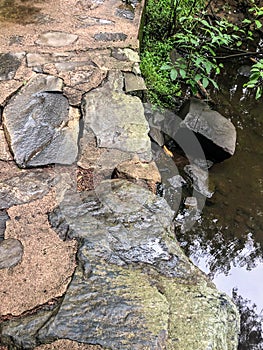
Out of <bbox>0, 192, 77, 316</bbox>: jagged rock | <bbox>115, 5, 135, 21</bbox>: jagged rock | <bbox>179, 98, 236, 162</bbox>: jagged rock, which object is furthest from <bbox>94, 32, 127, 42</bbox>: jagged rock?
<bbox>0, 192, 77, 316</bbox>: jagged rock

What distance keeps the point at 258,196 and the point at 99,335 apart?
2.48 metres

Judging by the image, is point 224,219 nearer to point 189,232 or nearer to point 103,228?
point 189,232

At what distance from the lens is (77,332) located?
142 cm

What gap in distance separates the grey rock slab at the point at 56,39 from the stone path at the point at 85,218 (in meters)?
0.02

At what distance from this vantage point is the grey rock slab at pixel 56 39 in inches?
126

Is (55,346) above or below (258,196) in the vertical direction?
above

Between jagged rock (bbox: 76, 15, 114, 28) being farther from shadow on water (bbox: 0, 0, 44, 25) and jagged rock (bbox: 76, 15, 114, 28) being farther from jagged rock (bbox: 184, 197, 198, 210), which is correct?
jagged rock (bbox: 184, 197, 198, 210)

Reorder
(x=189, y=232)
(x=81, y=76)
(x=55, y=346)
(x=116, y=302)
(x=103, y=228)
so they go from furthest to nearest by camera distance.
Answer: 1. (x=189, y=232)
2. (x=81, y=76)
3. (x=103, y=228)
4. (x=116, y=302)
5. (x=55, y=346)

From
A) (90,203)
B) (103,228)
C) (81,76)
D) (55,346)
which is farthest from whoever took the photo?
(81,76)

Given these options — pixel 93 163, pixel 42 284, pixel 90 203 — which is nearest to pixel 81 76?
pixel 93 163

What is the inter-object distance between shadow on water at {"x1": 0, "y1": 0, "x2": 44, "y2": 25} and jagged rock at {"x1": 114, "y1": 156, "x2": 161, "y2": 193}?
75.0 inches

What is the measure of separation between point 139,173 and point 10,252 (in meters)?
0.86

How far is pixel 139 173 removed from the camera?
89.1 inches

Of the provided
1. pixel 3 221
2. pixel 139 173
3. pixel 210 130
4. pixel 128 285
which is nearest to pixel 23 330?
pixel 128 285
